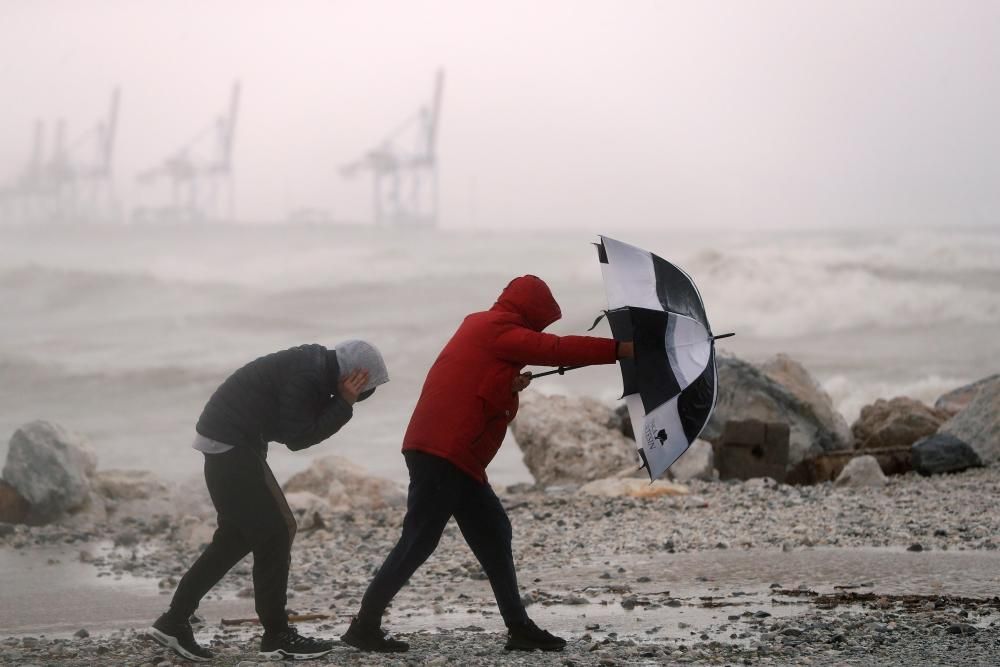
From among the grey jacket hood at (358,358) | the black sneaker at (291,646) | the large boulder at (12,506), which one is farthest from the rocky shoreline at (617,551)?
the grey jacket hood at (358,358)

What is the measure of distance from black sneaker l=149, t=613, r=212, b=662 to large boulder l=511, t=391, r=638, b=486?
721cm

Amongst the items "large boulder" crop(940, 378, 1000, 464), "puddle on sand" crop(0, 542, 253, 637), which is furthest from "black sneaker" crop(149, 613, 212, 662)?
"large boulder" crop(940, 378, 1000, 464)

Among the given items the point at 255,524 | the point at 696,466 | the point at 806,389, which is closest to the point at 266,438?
the point at 255,524

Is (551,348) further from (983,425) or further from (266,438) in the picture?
(983,425)

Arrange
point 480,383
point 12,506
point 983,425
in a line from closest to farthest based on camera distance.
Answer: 1. point 480,383
2. point 12,506
3. point 983,425

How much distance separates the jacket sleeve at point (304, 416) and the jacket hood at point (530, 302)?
81 centimetres

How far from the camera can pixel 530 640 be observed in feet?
17.9

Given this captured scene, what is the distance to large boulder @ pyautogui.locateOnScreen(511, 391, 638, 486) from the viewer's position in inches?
498

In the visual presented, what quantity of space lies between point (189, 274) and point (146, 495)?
48.4 m

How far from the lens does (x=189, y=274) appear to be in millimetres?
60344

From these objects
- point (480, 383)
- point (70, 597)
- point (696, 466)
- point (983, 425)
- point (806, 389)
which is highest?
point (480, 383)

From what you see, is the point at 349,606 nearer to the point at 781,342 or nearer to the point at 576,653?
the point at 576,653

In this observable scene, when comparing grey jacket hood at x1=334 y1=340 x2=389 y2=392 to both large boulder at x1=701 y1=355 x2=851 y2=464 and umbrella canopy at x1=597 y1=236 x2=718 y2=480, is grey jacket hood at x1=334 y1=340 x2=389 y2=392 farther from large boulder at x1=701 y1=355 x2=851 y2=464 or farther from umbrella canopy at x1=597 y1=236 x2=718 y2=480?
large boulder at x1=701 y1=355 x2=851 y2=464

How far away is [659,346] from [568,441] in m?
7.41
